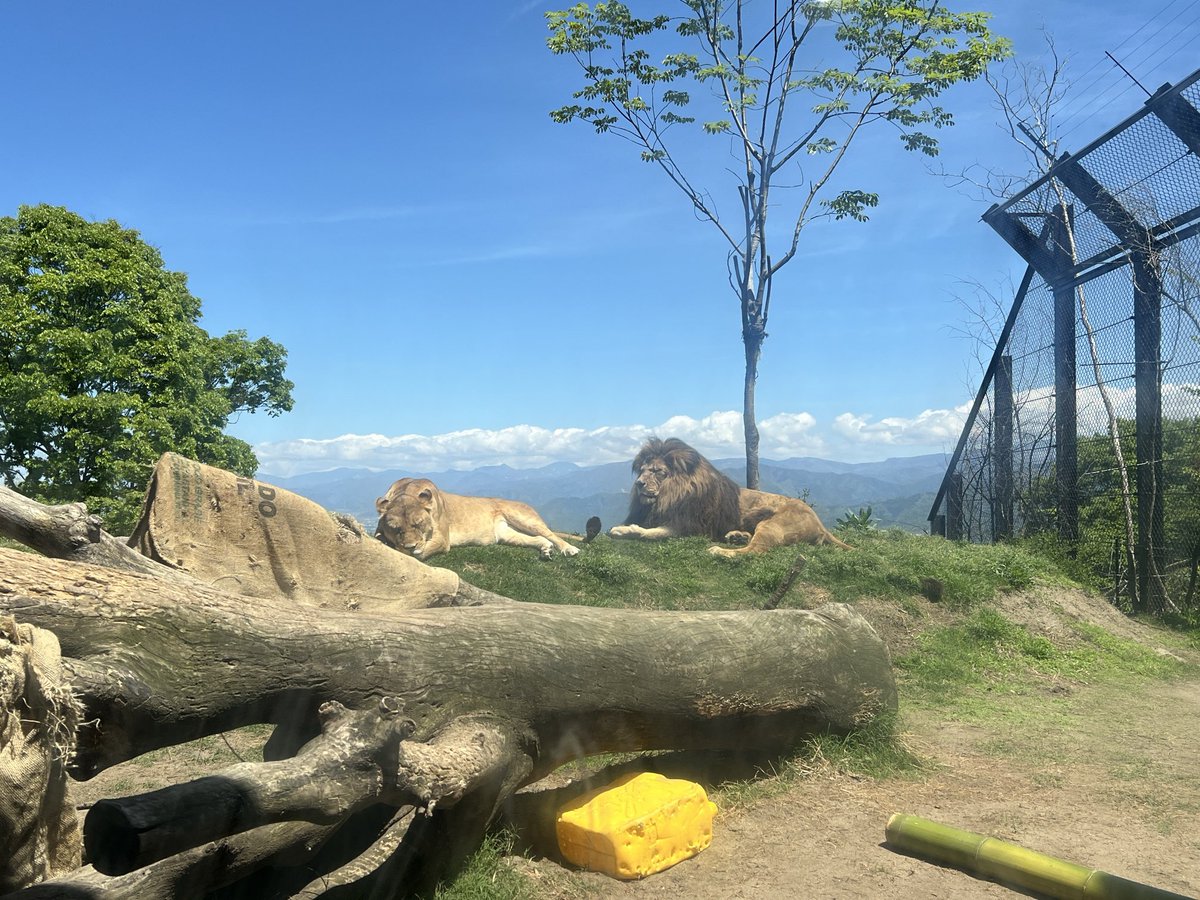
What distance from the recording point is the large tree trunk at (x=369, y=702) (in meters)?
3.46

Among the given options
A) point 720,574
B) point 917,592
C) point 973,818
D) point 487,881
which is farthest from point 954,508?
point 487,881

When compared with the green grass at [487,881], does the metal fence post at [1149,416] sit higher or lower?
higher

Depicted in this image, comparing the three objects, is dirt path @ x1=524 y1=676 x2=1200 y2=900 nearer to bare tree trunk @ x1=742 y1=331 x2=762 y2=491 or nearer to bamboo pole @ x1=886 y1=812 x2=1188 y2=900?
bamboo pole @ x1=886 y1=812 x2=1188 y2=900

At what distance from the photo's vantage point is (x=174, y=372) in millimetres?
15906

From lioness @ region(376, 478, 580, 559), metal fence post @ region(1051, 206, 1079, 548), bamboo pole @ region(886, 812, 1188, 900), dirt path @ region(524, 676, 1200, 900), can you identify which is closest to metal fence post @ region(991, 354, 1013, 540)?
metal fence post @ region(1051, 206, 1079, 548)

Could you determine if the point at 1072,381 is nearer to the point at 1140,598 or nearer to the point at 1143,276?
the point at 1143,276

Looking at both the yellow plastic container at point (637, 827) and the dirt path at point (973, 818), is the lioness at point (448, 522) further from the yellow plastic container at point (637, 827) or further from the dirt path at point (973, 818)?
the yellow plastic container at point (637, 827)

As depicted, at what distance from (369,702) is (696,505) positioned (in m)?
9.91

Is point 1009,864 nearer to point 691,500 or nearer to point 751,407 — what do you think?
point 691,500

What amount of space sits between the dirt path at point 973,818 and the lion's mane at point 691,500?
21.3ft

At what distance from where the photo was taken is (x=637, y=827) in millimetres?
4848

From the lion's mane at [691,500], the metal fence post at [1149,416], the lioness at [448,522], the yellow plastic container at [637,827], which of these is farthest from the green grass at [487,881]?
the metal fence post at [1149,416]

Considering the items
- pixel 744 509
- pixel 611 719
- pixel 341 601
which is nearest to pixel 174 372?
pixel 744 509

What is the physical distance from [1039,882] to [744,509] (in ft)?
32.0
